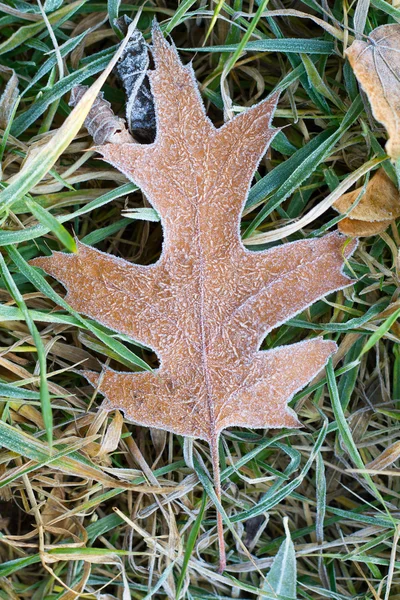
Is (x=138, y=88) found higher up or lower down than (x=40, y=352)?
higher up

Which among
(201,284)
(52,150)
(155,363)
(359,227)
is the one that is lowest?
(155,363)

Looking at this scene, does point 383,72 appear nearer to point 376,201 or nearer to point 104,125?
point 376,201

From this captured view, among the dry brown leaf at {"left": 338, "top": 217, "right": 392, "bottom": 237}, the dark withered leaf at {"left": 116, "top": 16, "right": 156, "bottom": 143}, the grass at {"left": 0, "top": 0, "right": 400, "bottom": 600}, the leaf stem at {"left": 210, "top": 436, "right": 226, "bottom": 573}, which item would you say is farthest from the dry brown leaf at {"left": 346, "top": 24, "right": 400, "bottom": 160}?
the leaf stem at {"left": 210, "top": 436, "right": 226, "bottom": 573}

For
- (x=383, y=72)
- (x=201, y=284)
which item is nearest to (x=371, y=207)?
(x=383, y=72)

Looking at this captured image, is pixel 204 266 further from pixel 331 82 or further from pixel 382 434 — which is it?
pixel 382 434

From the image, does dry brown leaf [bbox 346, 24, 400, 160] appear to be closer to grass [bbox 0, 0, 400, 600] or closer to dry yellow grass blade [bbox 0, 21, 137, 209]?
grass [bbox 0, 0, 400, 600]

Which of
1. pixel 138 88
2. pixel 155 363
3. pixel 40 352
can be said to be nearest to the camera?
pixel 40 352

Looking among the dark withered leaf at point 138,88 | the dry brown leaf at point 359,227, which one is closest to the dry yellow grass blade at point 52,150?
the dark withered leaf at point 138,88

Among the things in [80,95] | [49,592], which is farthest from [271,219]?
[49,592]
